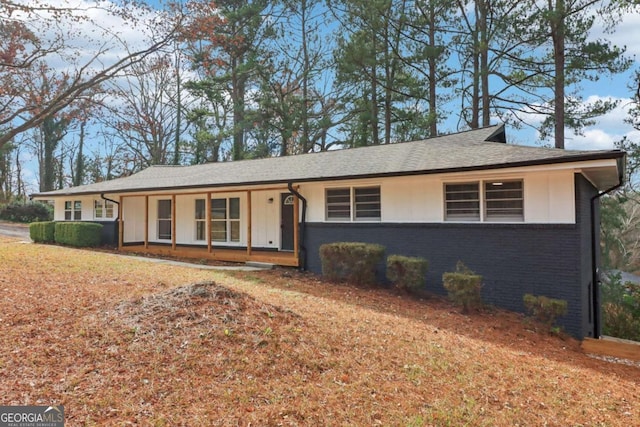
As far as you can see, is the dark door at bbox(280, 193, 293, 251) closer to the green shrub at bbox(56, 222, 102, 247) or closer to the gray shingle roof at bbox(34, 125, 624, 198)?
the gray shingle roof at bbox(34, 125, 624, 198)

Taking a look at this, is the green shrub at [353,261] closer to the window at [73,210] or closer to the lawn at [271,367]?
the lawn at [271,367]

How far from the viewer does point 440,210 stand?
8.97 meters

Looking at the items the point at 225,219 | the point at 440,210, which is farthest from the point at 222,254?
the point at 440,210

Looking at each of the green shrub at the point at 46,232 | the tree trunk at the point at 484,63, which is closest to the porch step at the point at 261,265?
the green shrub at the point at 46,232

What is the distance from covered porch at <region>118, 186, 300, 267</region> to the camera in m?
12.8

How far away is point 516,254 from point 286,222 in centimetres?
719

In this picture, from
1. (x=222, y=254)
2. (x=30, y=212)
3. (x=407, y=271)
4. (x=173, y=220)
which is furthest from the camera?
(x=30, y=212)

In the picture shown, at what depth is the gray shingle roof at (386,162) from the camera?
796 centimetres

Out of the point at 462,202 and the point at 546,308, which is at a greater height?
the point at 462,202

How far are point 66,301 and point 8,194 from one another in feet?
128

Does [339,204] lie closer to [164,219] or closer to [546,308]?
[546,308]

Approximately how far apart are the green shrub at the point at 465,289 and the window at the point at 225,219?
8481 millimetres

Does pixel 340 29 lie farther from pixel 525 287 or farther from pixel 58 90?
pixel 525 287

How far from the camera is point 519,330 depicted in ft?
22.9
